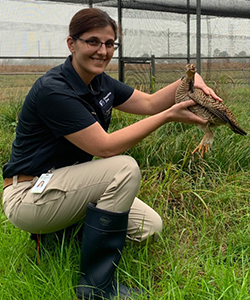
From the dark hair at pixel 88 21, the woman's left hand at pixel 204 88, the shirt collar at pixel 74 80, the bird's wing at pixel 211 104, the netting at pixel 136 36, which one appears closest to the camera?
the dark hair at pixel 88 21

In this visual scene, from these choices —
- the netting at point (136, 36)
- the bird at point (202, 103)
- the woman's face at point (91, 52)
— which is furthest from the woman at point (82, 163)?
the netting at point (136, 36)

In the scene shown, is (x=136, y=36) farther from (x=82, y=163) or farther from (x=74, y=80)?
(x=82, y=163)

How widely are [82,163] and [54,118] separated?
325mm

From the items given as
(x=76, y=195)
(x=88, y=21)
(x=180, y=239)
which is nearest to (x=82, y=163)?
(x=76, y=195)

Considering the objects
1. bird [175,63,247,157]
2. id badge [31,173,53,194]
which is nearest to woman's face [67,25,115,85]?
bird [175,63,247,157]

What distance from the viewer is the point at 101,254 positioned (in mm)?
2451

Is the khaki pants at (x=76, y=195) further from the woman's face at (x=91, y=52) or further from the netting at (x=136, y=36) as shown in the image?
the netting at (x=136, y=36)

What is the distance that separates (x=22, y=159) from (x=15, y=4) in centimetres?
530

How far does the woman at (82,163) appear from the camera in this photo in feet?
8.01

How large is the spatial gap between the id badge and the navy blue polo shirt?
98 mm

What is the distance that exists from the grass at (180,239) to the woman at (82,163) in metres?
0.19

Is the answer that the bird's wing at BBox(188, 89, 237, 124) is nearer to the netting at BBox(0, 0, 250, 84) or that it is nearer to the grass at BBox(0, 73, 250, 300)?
the grass at BBox(0, 73, 250, 300)

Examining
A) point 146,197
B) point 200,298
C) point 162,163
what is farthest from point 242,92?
point 200,298

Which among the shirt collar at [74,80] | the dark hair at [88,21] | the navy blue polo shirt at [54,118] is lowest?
the navy blue polo shirt at [54,118]
